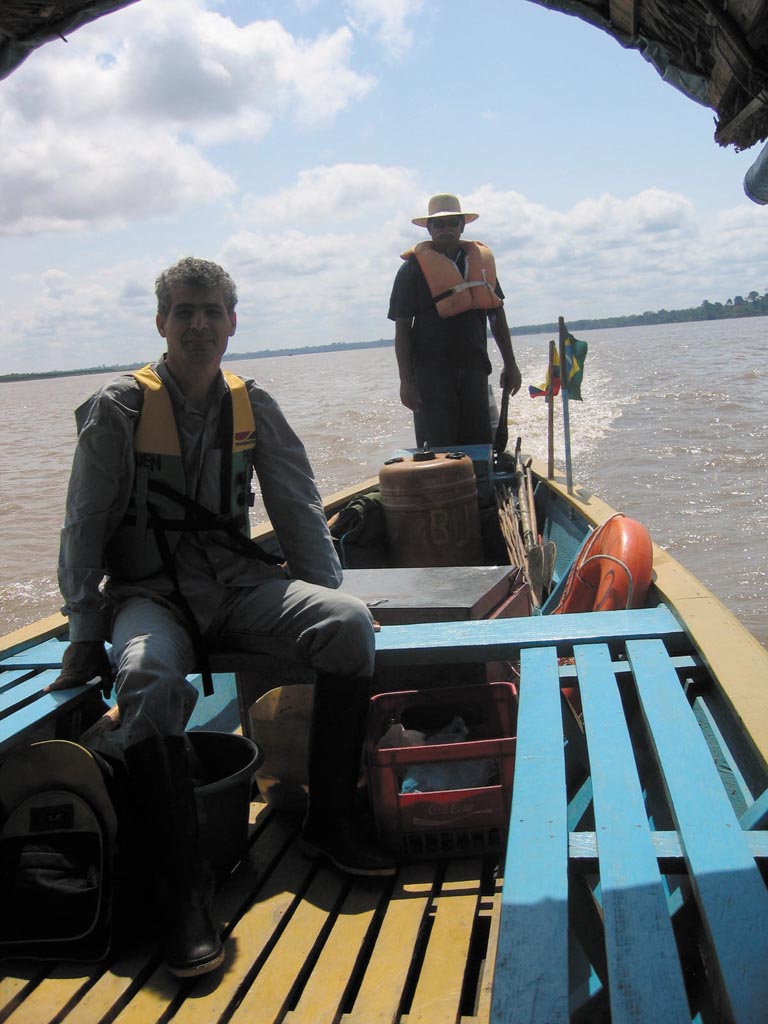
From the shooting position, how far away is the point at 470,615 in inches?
110

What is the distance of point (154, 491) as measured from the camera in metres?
2.27

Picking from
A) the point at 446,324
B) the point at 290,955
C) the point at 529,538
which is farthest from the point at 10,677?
the point at 446,324

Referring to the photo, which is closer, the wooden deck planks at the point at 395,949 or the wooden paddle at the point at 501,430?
the wooden deck planks at the point at 395,949

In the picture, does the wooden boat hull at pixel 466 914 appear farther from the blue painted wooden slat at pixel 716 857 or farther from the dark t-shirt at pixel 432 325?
the dark t-shirt at pixel 432 325

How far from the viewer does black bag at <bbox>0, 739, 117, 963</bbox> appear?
1.89m

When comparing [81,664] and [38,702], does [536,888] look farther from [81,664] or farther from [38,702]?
[38,702]

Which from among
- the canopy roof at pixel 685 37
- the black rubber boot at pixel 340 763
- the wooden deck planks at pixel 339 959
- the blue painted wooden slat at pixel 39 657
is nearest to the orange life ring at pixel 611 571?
the black rubber boot at pixel 340 763

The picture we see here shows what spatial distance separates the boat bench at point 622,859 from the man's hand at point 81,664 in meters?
0.75

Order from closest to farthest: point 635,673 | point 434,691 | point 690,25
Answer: point 690,25 → point 635,673 → point 434,691

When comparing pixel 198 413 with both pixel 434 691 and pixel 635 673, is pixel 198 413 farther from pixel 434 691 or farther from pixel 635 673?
pixel 635 673

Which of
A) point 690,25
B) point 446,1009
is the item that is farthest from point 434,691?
point 690,25

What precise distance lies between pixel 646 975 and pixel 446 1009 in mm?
577

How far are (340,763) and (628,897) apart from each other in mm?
912

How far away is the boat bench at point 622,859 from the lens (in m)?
1.25
